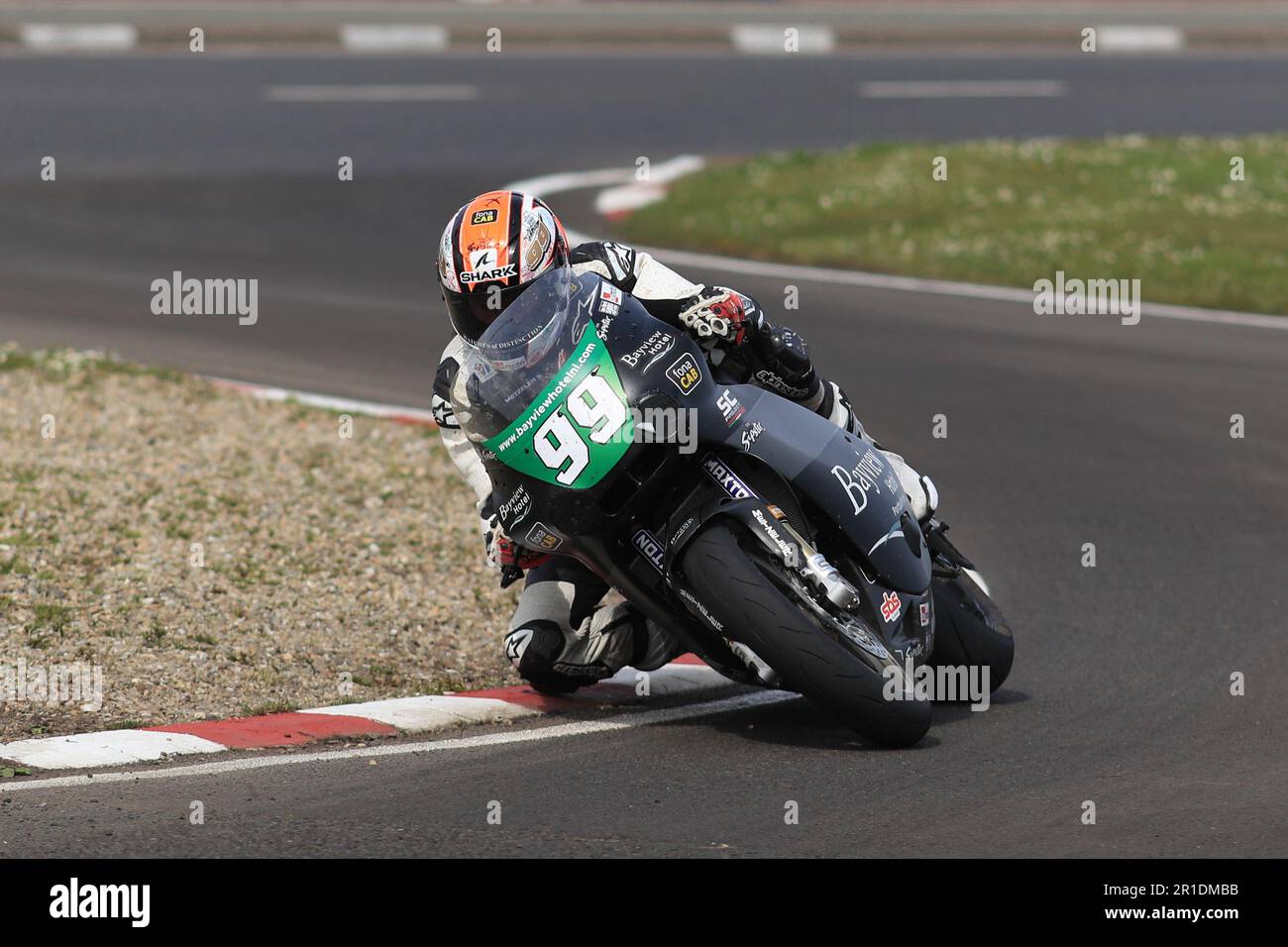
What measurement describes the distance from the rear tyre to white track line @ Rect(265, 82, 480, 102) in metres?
14.7

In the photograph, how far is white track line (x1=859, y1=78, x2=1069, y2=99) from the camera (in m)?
21.5

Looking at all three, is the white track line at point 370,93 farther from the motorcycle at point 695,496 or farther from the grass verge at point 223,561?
the motorcycle at point 695,496

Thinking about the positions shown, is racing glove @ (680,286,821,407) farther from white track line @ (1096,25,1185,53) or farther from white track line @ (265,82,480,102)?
white track line @ (1096,25,1185,53)

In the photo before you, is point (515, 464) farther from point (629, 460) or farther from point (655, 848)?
point (655, 848)

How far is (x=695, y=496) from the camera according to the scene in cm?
588

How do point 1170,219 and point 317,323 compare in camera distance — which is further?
point 1170,219

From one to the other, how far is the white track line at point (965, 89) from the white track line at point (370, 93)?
471 cm

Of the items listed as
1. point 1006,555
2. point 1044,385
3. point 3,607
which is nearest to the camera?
point 3,607

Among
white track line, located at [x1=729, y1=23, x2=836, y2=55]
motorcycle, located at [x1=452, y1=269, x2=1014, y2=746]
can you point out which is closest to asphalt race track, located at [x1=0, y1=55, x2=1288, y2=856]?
motorcycle, located at [x1=452, y1=269, x2=1014, y2=746]

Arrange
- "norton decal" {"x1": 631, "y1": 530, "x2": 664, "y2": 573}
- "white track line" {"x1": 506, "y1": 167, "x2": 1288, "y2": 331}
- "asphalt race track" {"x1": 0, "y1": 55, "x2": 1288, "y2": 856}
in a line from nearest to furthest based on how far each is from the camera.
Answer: "asphalt race track" {"x1": 0, "y1": 55, "x2": 1288, "y2": 856} < "norton decal" {"x1": 631, "y1": 530, "x2": 664, "y2": 573} < "white track line" {"x1": 506, "y1": 167, "x2": 1288, "y2": 331}

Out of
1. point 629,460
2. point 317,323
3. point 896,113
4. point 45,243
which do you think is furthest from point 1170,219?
point 629,460

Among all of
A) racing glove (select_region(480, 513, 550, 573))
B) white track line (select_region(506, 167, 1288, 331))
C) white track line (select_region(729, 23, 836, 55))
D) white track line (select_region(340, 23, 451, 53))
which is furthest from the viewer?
white track line (select_region(729, 23, 836, 55))
